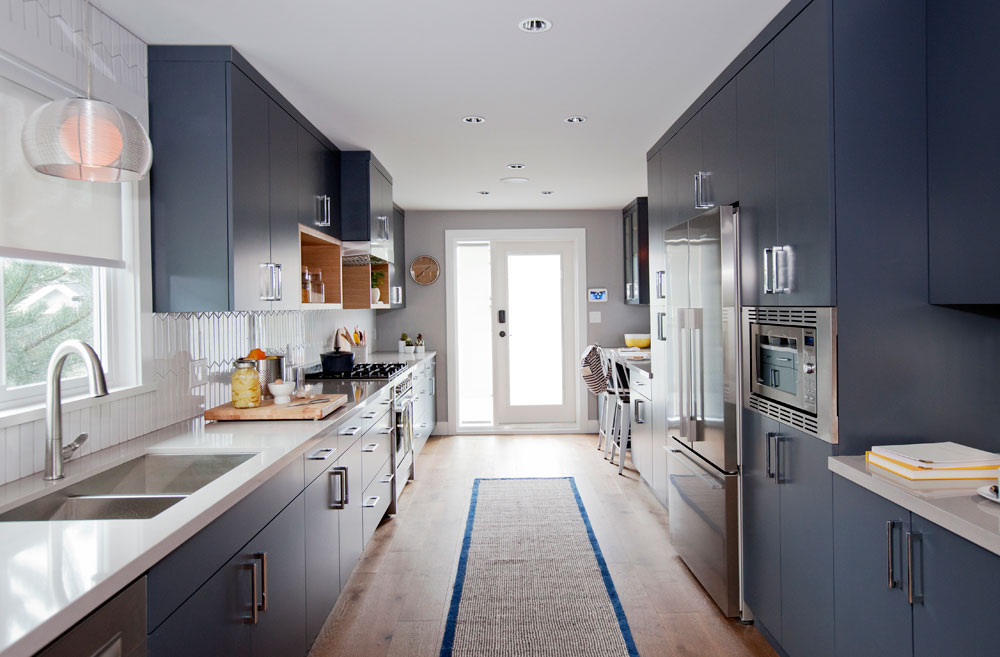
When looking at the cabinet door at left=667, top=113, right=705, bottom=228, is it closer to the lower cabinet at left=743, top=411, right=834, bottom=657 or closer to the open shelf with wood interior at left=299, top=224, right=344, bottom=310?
the lower cabinet at left=743, top=411, right=834, bottom=657

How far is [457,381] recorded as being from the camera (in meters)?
6.91

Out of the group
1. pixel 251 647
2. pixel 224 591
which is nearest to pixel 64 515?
pixel 224 591

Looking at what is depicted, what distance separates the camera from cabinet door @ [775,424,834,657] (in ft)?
6.66

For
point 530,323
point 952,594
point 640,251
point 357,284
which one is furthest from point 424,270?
point 952,594

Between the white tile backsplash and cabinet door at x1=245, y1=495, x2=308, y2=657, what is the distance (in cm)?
68

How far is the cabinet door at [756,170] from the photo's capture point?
7.71 ft

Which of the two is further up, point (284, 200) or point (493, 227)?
point (493, 227)

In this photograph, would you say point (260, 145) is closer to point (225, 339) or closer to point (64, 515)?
point (225, 339)

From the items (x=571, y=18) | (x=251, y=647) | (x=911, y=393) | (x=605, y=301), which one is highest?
(x=571, y=18)

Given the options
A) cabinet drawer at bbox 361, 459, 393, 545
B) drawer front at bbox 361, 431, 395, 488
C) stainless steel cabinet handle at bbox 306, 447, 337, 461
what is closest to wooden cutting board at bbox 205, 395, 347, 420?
stainless steel cabinet handle at bbox 306, 447, 337, 461

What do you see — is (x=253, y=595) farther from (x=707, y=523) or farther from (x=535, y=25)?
(x=535, y=25)

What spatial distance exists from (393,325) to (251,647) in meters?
5.10

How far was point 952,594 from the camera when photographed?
151cm

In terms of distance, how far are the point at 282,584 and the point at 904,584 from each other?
1.82 metres
